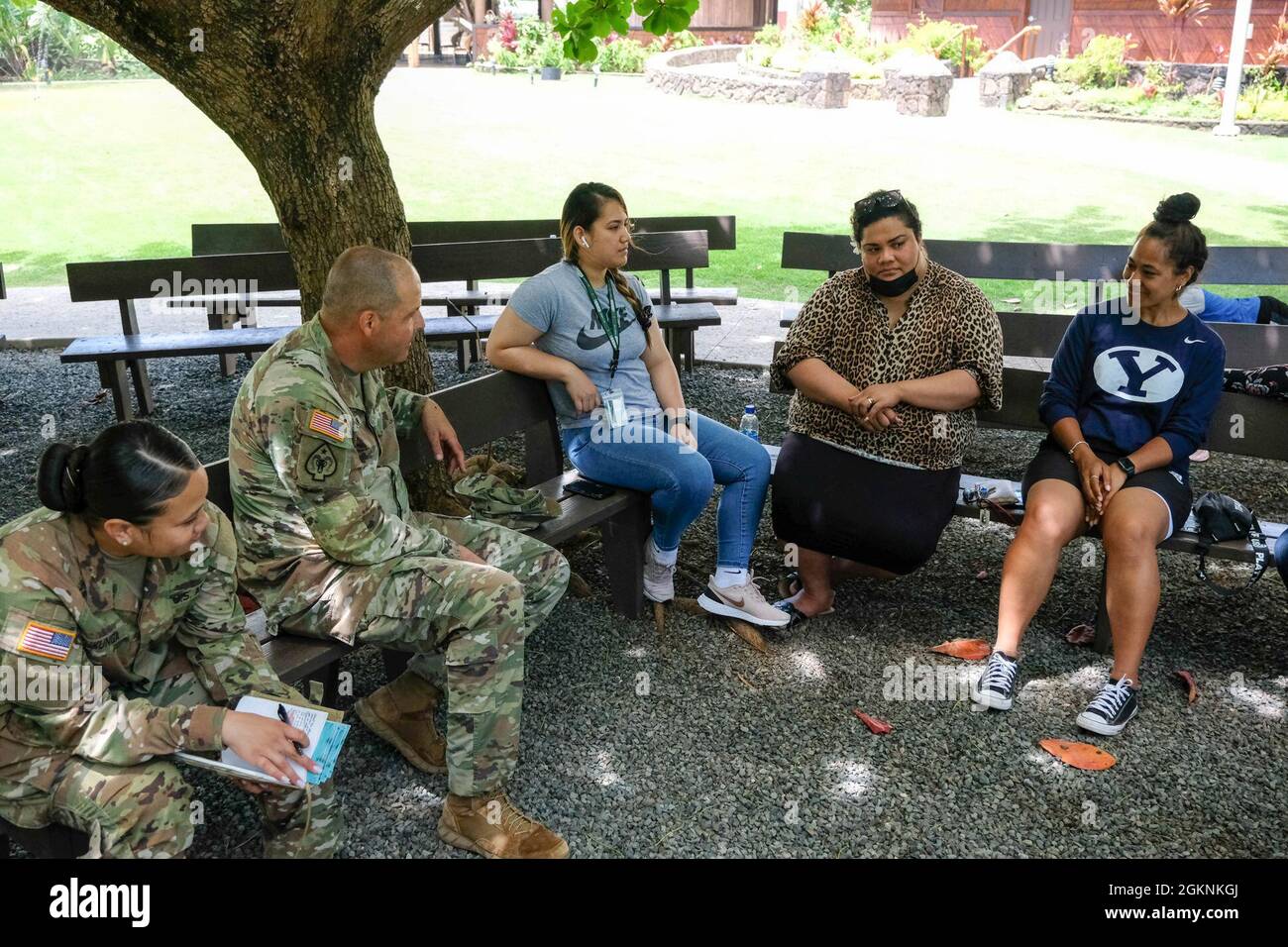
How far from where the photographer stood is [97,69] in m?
32.2

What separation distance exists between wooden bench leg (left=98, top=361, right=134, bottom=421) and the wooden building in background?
79.5ft

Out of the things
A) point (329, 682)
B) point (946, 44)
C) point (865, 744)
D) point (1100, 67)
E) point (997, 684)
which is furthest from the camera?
point (946, 44)

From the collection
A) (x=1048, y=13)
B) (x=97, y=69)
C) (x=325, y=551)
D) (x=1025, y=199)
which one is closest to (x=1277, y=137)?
(x=1025, y=199)

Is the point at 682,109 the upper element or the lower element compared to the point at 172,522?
upper

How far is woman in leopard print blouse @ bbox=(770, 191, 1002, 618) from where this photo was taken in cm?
434

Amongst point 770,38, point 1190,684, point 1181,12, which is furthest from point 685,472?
point 770,38

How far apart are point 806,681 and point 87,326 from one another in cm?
716

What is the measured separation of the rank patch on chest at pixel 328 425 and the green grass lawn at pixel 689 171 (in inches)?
309

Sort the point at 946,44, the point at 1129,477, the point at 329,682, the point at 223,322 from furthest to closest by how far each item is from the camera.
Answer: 1. the point at 946,44
2. the point at 223,322
3. the point at 1129,477
4. the point at 329,682

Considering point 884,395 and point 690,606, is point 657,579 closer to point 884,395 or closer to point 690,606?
point 690,606

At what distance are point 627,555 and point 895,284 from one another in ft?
4.75

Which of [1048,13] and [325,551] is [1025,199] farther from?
[1048,13]

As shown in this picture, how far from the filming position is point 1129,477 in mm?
4234

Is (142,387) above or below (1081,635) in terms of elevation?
above
